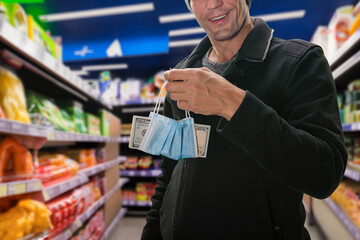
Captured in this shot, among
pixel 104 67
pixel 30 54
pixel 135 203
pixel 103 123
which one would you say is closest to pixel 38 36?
pixel 30 54

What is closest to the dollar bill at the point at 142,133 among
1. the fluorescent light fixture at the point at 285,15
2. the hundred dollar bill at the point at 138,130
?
the hundred dollar bill at the point at 138,130

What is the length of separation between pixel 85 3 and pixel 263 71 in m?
3.56

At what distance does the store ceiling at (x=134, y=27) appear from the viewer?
3447 millimetres

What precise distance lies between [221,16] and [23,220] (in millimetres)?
1281

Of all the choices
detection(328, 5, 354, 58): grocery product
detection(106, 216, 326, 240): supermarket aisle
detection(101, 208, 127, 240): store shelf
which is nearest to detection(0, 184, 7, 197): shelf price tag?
detection(106, 216, 326, 240): supermarket aisle

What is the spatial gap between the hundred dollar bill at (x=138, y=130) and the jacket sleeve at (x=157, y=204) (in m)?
0.35

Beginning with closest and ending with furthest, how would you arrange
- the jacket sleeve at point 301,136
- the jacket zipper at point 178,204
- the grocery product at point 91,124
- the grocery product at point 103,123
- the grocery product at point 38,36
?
the jacket sleeve at point 301,136, the jacket zipper at point 178,204, the grocery product at point 38,36, the grocery product at point 91,124, the grocery product at point 103,123

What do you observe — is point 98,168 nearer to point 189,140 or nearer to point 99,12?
point 189,140

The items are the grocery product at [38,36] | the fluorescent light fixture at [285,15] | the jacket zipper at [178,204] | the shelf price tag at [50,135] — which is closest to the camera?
the jacket zipper at [178,204]

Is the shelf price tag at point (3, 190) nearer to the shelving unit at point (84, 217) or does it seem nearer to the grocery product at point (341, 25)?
the shelving unit at point (84, 217)

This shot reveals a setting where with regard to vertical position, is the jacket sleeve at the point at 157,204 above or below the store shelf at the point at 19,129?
below

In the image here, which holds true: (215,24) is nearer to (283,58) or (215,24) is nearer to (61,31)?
(283,58)

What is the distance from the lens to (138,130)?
584 millimetres

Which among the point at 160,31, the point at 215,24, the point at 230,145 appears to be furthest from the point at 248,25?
the point at 160,31
